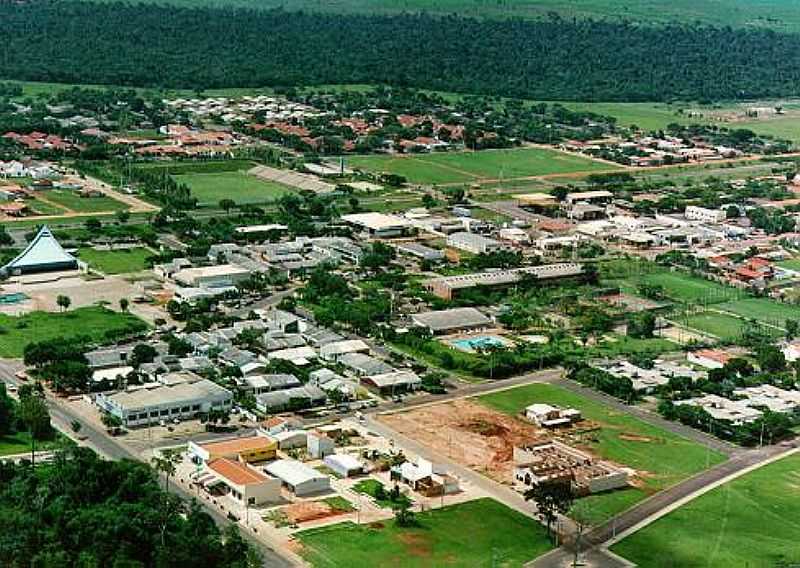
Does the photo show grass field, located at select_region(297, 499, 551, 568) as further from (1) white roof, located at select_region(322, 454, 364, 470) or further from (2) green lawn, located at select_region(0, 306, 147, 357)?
(2) green lawn, located at select_region(0, 306, 147, 357)

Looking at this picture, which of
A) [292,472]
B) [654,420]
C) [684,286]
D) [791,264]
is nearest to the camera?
[292,472]

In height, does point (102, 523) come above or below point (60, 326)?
above

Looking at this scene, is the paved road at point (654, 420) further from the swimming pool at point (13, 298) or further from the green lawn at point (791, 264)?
the green lawn at point (791, 264)

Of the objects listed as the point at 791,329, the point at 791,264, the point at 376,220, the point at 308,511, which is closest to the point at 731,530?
the point at 308,511

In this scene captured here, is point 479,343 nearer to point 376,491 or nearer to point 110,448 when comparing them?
point 376,491

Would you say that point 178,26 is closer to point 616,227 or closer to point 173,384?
point 616,227

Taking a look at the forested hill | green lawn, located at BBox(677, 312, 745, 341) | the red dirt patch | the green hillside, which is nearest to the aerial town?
the red dirt patch

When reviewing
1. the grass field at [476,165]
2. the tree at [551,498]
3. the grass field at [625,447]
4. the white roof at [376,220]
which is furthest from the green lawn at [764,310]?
the grass field at [476,165]
